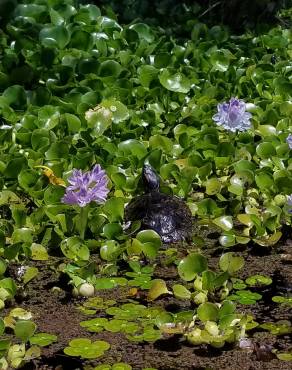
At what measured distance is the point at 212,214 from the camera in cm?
347

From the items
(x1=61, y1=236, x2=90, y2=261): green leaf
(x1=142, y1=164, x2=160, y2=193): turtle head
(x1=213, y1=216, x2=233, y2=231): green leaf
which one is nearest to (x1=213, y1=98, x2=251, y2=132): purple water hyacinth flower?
(x1=142, y1=164, x2=160, y2=193): turtle head

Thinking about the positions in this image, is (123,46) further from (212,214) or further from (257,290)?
(257,290)

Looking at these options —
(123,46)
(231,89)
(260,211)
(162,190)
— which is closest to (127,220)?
(162,190)

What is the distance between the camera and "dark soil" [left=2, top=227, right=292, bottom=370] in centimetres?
245

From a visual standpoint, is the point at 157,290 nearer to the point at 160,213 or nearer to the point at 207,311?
the point at 207,311

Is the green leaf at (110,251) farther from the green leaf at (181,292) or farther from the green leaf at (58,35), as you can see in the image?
the green leaf at (58,35)

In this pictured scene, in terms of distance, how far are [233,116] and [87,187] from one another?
1.06m

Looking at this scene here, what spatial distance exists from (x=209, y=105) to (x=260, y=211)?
120 centimetres

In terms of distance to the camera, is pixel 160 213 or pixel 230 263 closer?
pixel 230 263

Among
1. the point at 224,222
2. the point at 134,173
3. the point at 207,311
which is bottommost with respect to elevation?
the point at 134,173

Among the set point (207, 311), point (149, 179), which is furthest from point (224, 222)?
point (207, 311)

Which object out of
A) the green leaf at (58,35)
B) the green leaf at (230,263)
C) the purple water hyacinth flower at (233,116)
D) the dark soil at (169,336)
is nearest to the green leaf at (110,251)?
the dark soil at (169,336)

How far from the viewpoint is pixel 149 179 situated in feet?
11.3

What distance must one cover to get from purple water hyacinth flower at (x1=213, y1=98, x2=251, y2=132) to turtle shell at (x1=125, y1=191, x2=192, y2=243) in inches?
22.1
